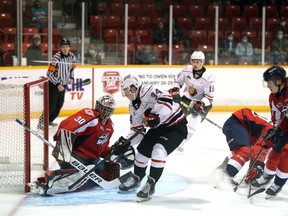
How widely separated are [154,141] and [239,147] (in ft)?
2.06

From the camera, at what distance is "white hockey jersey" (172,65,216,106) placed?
6.46m

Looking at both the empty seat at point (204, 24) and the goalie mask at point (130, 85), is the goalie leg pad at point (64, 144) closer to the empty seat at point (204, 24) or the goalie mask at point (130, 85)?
the goalie mask at point (130, 85)

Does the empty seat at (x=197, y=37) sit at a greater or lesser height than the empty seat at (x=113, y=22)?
lesser

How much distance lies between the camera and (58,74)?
775 cm

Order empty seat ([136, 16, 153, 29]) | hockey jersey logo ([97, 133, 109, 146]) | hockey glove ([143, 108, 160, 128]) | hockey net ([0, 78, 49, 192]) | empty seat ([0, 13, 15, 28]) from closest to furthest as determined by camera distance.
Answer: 1. hockey glove ([143, 108, 160, 128])
2. hockey jersey logo ([97, 133, 109, 146])
3. hockey net ([0, 78, 49, 192])
4. empty seat ([0, 13, 15, 28])
5. empty seat ([136, 16, 153, 29])

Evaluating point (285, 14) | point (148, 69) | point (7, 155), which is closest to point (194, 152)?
point (7, 155)

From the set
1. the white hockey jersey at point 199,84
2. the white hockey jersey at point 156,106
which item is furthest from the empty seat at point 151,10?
the white hockey jersey at point 156,106

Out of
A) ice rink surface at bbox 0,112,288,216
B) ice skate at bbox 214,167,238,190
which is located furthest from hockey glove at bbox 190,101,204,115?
ice skate at bbox 214,167,238,190

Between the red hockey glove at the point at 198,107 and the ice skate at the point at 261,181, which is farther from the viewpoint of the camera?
the red hockey glove at the point at 198,107

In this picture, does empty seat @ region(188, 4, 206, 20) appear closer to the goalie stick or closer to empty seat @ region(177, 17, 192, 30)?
empty seat @ region(177, 17, 192, 30)

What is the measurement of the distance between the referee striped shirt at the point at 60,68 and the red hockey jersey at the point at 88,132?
296 cm

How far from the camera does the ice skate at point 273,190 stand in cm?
466

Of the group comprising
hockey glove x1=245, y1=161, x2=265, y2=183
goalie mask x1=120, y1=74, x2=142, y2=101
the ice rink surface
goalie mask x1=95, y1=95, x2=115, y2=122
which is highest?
goalie mask x1=120, y1=74, x2=142, y2=101

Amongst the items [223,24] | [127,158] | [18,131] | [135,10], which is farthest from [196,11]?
[127,158]
